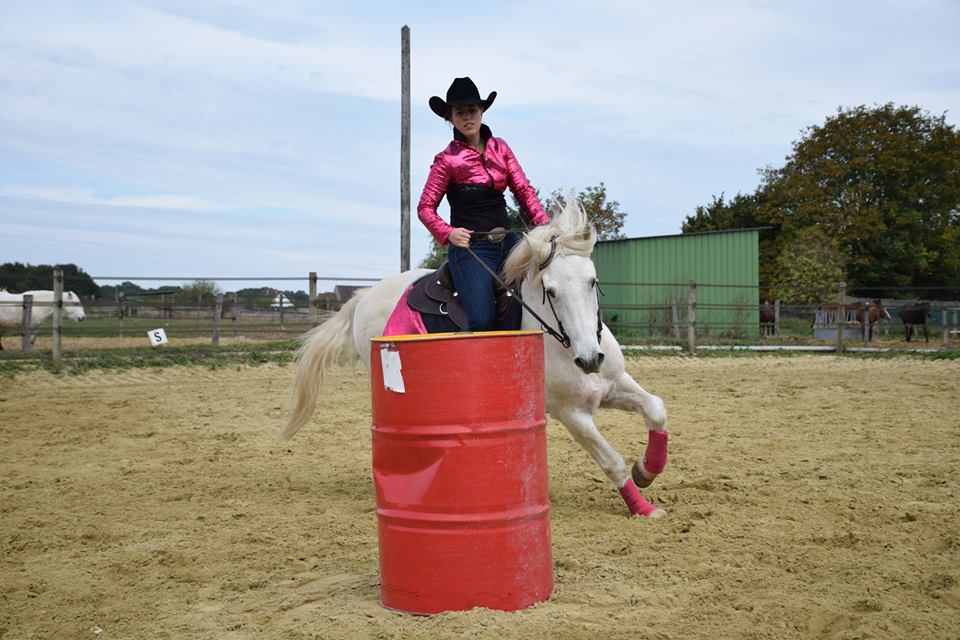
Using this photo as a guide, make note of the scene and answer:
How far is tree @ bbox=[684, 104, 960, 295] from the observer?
32.4 m

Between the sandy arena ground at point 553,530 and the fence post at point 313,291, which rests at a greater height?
the fence post at point 313,291

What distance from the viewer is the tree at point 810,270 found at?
1101 inches

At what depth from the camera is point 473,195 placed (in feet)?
15.8

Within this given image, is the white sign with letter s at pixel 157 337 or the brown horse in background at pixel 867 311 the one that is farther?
the brown horse in background at pixel 867 311

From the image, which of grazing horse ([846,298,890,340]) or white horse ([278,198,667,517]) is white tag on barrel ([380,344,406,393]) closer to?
white horse ([278,198,667,517])

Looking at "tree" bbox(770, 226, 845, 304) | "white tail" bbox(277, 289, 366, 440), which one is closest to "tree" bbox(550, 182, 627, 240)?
"tree" bbox(770, 226, 845, 304)

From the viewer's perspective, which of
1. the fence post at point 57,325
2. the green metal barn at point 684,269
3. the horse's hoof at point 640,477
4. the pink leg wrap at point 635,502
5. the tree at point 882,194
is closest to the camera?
the pink leg wrap at point 635,502

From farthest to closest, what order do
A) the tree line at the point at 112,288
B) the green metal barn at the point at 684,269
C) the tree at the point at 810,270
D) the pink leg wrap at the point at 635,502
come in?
the tree at the point at 810,270 < the green metal barn at the point at 684,269 < the tree line at the point at 112,288 < the pink leg wrap at the point at 635,502

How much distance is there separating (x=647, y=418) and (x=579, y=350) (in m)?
0.97

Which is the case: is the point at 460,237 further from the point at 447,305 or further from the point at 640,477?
the point at 640,477

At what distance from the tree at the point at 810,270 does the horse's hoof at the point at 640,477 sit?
24.0 meters

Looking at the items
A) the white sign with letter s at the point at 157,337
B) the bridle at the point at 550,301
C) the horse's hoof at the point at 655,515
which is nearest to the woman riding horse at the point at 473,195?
the bridle at the point at 550,301

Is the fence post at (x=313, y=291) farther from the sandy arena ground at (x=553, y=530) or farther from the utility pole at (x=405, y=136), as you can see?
the sandy arena ground at (x=553, y=530)

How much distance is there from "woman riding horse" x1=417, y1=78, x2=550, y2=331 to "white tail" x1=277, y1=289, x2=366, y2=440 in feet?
4.96
